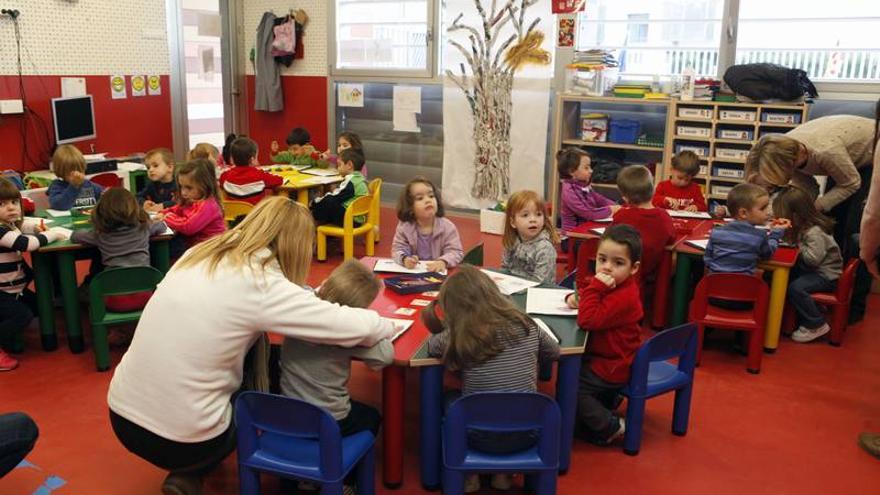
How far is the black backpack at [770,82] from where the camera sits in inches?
243

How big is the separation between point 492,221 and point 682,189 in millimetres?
2274

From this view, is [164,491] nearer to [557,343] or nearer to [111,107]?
[557,343]

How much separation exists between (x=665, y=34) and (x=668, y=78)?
0.43m

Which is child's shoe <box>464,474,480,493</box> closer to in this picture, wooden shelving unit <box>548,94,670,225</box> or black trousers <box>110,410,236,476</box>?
black trousers <box>110,410,236,476</box>

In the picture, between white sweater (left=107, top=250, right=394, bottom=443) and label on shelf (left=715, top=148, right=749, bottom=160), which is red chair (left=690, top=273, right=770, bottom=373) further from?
label on shelf (left=715, top=148, right=749, bottom=160)

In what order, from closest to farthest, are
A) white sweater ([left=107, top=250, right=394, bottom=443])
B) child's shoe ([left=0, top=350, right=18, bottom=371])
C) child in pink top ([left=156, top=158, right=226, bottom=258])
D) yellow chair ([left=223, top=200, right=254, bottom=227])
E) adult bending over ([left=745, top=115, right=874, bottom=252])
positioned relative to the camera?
white sweater ([left=107, top=250, right=394, bottom=443]), child's shoe ([left=0, top=350, right=18, bottom=371]), child in pink top ([left=156, top=158, right=226, bottom=258]), adult bending over ([left=745, top=115, right=874, bottom=252]), yellow chair ([left=223, top=200, right=254, bottom=227])

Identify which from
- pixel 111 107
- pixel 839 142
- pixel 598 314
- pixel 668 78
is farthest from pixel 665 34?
pixel 111 107

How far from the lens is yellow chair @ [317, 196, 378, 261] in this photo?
20.2ft

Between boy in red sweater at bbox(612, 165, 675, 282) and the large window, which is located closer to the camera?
boy in red sweater at bbox(612, 165, 675, 282)

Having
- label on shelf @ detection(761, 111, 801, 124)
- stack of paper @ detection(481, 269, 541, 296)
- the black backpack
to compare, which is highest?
the black backpack


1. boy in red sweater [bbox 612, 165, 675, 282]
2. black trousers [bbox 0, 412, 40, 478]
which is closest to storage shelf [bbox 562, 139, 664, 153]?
boy in red sweater [bbox 612, 165, 675, 282]

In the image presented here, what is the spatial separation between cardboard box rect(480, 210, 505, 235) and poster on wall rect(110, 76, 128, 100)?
3897 mm

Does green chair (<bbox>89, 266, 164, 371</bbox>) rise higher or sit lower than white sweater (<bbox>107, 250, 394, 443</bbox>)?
lower

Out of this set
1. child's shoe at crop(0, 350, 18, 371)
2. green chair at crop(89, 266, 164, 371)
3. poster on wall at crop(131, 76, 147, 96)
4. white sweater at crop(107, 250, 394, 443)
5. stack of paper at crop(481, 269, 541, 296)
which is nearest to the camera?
white sweater at crop(107, 250, 394, 443)
